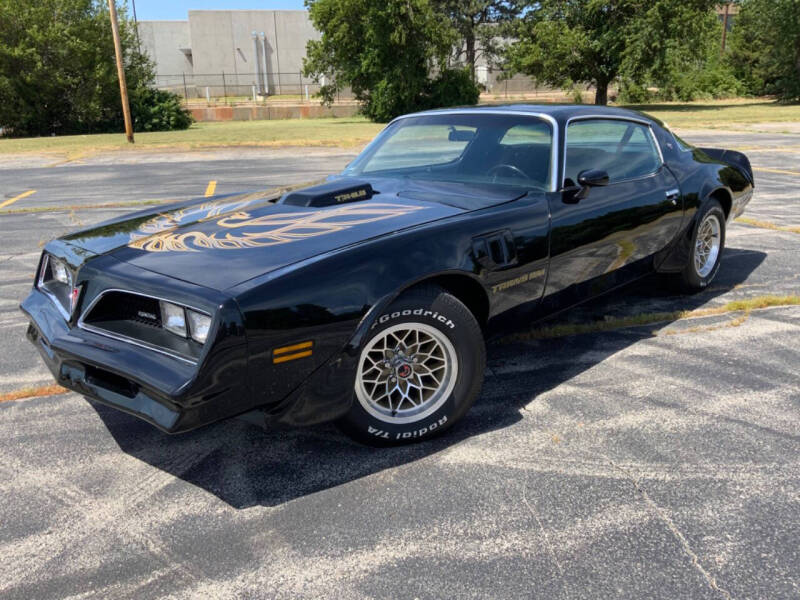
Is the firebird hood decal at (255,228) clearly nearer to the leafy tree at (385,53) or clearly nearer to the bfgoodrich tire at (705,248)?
the bfgoodrich tire at (705,248)

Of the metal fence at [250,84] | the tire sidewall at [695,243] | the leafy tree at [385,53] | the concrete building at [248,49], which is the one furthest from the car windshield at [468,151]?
the concrete building at [248,49]

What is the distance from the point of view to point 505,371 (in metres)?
3.81

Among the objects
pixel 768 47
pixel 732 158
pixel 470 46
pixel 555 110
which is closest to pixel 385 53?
A: pixel 470 46

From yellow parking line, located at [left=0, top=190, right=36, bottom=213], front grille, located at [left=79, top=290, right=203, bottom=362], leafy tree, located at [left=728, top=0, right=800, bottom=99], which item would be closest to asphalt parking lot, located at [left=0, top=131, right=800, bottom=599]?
front grille, located at [left=79, top=290, right=203, bottom=362]

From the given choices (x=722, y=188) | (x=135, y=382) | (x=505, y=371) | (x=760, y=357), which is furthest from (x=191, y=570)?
(x=722, y=188)

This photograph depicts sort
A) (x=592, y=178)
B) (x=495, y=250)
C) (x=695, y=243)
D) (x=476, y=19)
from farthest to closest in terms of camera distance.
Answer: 1. (x=476, y=19)
2. (x=695, y=243)
3. (x=592, y=178)
4. (x=495, y=250)

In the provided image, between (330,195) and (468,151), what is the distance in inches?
38.2

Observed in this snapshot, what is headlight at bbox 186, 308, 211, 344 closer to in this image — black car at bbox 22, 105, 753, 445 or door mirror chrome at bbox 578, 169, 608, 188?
black car at bbox 22, 105, 753, 445

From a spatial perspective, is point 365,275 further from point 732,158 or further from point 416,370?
point 732,158

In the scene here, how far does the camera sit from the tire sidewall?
4742 millimetres

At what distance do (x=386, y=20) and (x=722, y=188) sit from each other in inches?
1185

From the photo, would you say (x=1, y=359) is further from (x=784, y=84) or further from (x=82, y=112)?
(x=784, y=84)

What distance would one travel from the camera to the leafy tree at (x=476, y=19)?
45.2 metres

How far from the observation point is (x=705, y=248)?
16.7 ft
